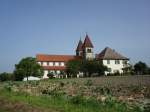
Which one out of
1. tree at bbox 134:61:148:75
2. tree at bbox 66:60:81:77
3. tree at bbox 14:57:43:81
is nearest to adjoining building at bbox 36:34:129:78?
tree at bbox 66:60:81:77

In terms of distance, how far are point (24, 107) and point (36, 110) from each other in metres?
2.02

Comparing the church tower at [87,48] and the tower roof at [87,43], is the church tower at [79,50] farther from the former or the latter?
the tower roof at [87,43]

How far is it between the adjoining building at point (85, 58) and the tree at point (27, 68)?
73.9 ft

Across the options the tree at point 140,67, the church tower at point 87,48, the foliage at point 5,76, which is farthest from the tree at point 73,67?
the foliage at point 5,76

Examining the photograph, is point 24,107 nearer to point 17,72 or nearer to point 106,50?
point 17,72

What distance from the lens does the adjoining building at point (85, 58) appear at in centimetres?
11212

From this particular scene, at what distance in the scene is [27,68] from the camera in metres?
95.3

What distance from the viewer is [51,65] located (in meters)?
130

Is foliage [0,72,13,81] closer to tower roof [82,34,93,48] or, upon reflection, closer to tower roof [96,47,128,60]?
tower roof [82,34,93,48]

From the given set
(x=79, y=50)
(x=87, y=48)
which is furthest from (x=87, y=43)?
(x=79, y=50)

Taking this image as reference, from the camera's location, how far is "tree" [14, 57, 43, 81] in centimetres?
9462

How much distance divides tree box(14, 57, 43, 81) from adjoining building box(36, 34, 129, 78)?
2252cm

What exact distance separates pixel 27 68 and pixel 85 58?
29.3 m

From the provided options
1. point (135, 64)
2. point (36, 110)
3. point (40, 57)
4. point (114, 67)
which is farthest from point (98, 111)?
point (40, 57)
